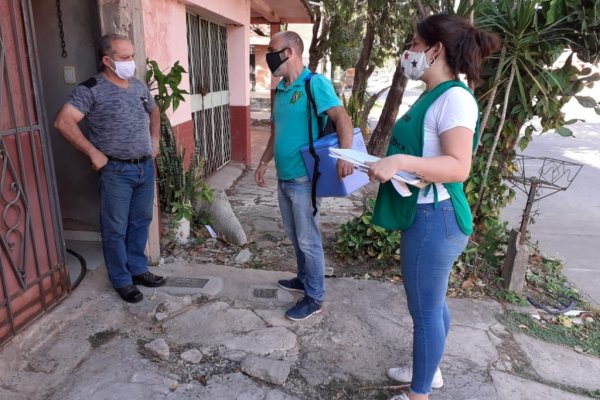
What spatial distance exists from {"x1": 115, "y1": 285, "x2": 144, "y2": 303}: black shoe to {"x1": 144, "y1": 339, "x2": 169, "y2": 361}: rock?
500 mm

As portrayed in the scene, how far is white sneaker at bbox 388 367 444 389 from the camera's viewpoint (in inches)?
95.0

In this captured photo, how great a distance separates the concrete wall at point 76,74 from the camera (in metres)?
3.26

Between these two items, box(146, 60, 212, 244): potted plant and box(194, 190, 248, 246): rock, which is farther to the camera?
Result: box(194, 190, 248, 246): rock

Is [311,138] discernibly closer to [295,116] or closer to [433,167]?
[295,116]

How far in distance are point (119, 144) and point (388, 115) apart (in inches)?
247

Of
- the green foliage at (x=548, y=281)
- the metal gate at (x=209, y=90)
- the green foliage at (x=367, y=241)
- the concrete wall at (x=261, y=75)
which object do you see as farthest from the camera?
the concrete wall at (x=261, y=75)

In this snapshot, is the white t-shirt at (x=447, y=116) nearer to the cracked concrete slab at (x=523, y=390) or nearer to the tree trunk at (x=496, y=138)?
the cracked concrete slab at (x=523, y=390)

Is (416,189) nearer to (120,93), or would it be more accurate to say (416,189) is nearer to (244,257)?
(120,93)

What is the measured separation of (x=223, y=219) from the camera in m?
4.59

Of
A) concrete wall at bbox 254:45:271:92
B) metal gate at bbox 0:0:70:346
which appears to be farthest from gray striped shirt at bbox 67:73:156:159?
concrete wall at bbox 254:45:271:92

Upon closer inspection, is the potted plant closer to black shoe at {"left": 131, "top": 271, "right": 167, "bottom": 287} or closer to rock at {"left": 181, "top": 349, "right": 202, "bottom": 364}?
black shoe at {"left": 131, "top": 271, "right": 167, "bottom": 287}

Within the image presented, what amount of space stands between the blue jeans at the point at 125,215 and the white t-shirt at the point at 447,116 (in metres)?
1.93

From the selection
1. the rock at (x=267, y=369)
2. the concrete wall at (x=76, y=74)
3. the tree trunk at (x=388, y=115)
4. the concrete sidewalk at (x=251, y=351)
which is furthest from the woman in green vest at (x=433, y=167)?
the tree trunk at (x=388, y=115)

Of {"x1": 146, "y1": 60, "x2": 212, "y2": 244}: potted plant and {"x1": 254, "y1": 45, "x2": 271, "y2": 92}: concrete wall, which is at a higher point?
{"x1": 254, "y1": 45, "x2": 271, "y2": 92}: concrete wall
